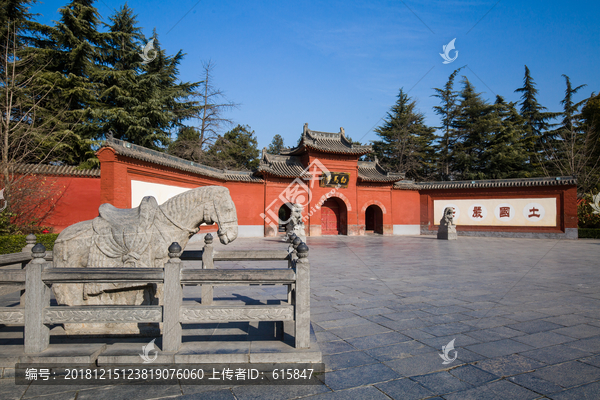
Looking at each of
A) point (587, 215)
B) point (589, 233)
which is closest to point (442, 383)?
point (589, 233)

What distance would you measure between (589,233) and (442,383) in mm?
21284

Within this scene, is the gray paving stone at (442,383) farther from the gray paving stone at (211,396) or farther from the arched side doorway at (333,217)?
the arched side doorway at (333,217)

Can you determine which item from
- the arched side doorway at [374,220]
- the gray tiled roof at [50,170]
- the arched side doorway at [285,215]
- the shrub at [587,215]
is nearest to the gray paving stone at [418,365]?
the gray tiled roof at [50,170]

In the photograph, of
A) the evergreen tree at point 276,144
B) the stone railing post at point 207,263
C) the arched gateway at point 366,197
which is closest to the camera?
the stone railing post at point 207,263

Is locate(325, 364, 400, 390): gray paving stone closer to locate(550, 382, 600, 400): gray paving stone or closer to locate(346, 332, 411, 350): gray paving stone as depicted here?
locate(346, 332, 411, 350): gray paving stone

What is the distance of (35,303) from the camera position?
2.40 metres

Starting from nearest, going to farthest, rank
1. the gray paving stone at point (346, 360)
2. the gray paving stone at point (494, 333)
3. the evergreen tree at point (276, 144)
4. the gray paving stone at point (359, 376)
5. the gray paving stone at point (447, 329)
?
the gray paving stone at point (359, 376) → the gray paving stone at point (346, 360) → the gray paving stone at point (494, 333) → the gray paving stone at point (447, 329) → the evergreen tree at point (276, 144)

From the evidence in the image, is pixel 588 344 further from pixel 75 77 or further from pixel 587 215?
pixel 587 215

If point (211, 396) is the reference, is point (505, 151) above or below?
above

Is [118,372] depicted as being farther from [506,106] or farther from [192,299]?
[506,106]

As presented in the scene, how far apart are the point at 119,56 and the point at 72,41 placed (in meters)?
2.33

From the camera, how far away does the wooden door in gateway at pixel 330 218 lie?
19.9 m

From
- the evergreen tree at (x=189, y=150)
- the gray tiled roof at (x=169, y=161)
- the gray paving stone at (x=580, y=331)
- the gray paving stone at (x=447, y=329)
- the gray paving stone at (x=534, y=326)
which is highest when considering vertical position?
the evergreen tree at (x=189, y=150)

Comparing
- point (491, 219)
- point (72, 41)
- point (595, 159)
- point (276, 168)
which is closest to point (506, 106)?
point (595, 159)
